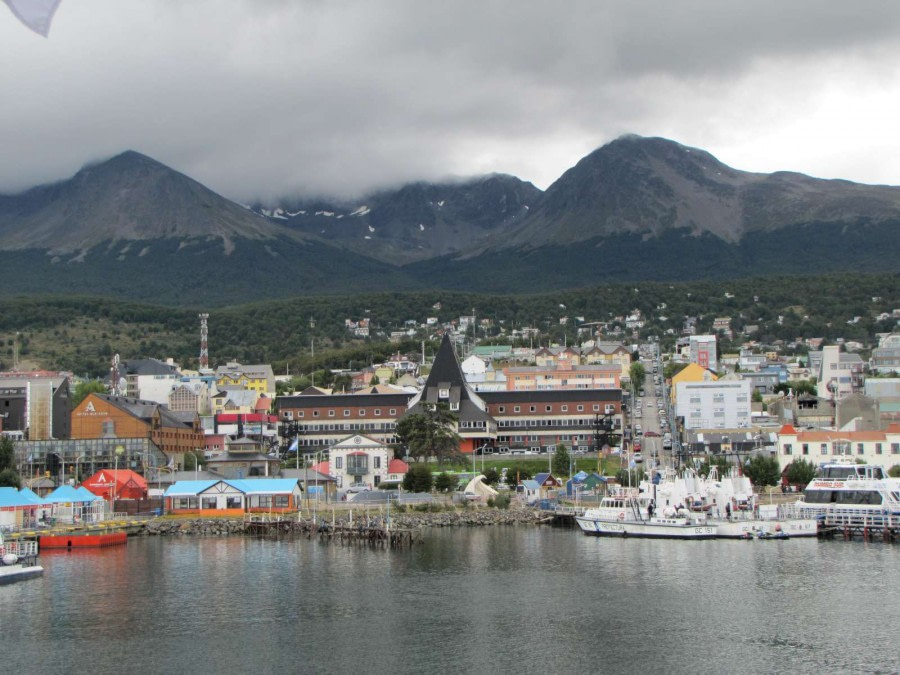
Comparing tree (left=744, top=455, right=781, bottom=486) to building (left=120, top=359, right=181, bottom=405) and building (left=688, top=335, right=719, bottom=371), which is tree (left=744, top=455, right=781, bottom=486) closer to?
building (left=688, top=335, right=719, bottom=371)

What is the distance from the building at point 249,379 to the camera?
130625 mm

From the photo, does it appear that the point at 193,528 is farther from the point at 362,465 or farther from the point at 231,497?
the point at 362,465

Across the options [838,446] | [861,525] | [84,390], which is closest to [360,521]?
[861,525]

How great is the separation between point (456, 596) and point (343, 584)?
17.5 ft

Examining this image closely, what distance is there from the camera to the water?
3666cm

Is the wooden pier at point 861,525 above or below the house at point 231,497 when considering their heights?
below

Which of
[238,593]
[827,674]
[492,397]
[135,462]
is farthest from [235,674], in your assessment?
[492,397]

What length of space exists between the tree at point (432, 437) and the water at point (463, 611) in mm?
27940

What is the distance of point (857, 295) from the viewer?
187 meters

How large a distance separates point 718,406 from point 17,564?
218ft

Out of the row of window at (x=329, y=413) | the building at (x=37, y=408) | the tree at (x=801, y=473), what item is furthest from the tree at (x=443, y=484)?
the building at (x=37, y=408)

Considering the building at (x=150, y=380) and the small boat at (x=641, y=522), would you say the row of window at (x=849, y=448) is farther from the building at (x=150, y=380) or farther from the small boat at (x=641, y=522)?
the building at (x=150, y=380)

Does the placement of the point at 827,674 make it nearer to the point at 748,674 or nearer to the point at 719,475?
the point at 748,674

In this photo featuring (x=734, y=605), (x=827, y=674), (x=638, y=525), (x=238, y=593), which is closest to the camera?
(x=827, y=674)
